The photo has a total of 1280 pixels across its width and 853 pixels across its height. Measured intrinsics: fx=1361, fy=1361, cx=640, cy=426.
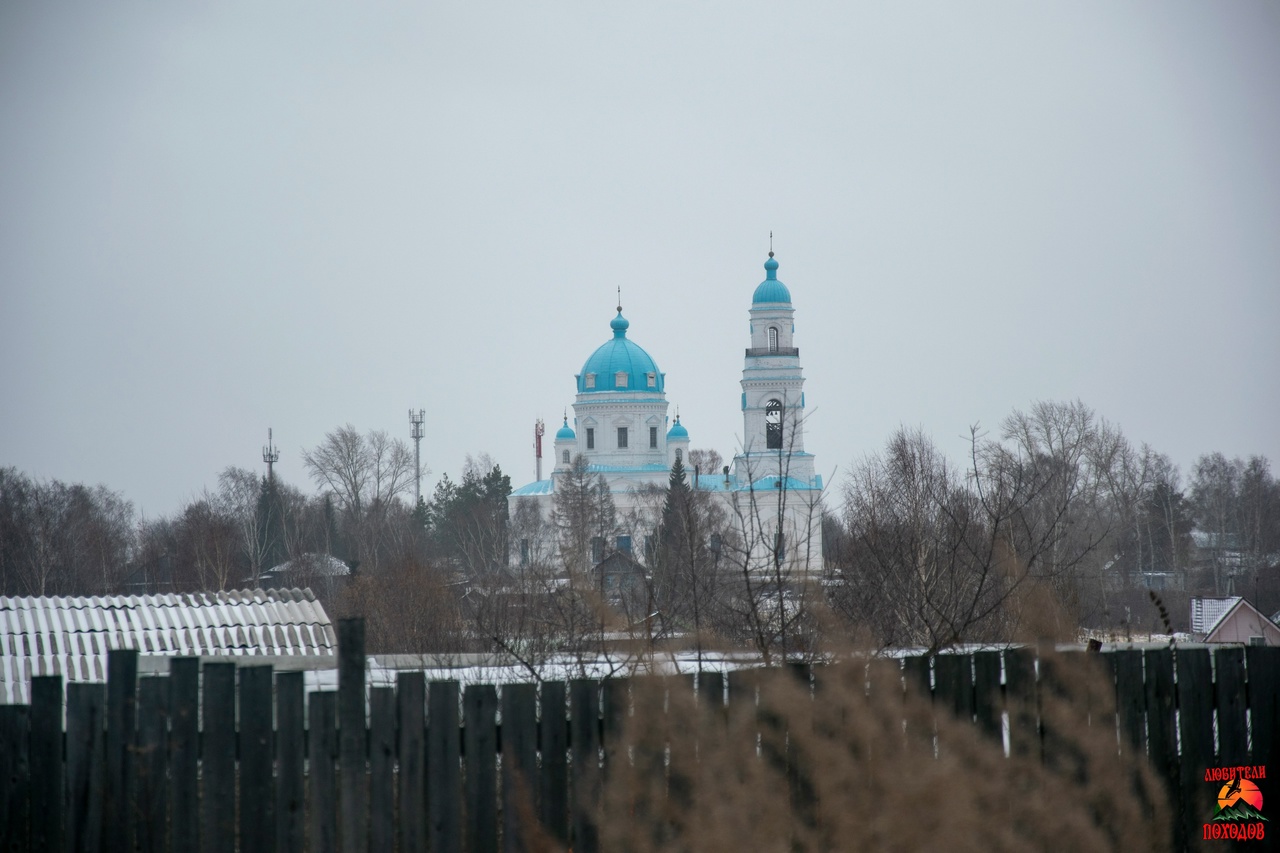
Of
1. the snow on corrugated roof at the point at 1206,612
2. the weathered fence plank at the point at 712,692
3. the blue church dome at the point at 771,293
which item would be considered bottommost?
the snow on corrugated roof at the point at 1206,612

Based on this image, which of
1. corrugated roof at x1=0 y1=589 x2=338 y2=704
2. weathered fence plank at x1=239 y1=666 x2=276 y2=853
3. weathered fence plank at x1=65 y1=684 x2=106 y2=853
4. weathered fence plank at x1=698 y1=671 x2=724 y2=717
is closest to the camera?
weathered fence plank at x1=239 y1=666 x2=276 y2=853

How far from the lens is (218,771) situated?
4953mm

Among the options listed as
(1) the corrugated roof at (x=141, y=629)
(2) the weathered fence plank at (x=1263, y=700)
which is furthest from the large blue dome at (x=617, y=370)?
(2) the weathered fence plank at (x=1263, y=700)

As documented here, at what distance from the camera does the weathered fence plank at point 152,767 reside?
500 centimetres

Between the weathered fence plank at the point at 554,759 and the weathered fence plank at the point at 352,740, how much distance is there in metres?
0.66

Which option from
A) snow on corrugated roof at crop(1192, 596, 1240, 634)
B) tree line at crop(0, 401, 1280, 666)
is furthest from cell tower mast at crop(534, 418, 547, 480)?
snow on corrugated roof at crop(1192, 596, 1240, 634)

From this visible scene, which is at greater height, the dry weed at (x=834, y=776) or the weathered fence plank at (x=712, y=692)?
the weathered fence plank at (x=712, y=692)

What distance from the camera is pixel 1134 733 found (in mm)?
5879

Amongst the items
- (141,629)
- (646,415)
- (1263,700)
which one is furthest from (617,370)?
(1263,700)

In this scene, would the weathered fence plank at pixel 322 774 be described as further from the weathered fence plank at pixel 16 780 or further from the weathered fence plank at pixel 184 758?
the weathered fence plank at pixel 16 780

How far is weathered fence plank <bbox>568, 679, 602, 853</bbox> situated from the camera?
5145 mm

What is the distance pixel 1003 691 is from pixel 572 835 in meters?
1.90
